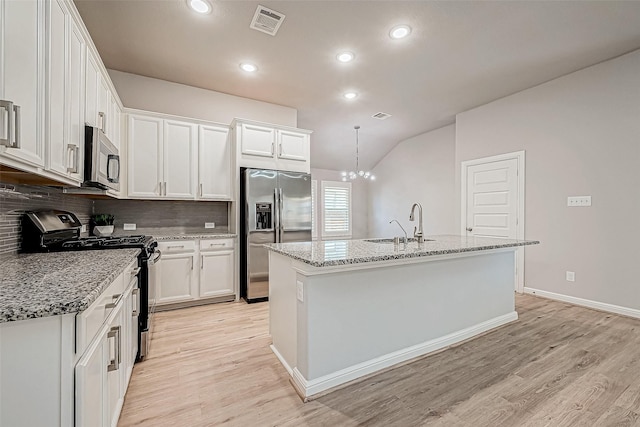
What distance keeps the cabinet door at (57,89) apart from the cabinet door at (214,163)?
202 cm

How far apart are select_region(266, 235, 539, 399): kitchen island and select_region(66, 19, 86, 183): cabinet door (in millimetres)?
1451

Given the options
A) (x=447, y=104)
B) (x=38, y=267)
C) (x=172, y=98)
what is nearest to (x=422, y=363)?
(x=38, y=267)

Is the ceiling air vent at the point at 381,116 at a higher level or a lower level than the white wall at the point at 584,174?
higher

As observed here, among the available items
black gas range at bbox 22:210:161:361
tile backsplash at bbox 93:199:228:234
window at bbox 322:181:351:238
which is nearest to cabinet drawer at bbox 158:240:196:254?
tile backsplash at bbox 93:199:228:234

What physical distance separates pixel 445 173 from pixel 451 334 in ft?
12.8

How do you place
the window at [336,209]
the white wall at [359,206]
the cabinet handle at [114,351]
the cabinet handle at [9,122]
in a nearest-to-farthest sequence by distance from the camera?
the cabinet handle at [9,122] < the cabinet handle at [114,351] < the window at [336,209] < the white wall at [359,206]

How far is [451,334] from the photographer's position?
8.16ft

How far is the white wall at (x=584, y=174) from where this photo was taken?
3.18m

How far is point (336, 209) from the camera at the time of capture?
7.30 metres

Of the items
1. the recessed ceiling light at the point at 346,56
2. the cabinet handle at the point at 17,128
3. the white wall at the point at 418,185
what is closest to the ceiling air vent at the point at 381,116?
the white wall at the point at 418,185

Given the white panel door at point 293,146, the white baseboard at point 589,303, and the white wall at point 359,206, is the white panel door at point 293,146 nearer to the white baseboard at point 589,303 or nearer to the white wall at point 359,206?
the white wall at point 359,206

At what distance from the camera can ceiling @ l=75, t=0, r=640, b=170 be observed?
8.26 ft

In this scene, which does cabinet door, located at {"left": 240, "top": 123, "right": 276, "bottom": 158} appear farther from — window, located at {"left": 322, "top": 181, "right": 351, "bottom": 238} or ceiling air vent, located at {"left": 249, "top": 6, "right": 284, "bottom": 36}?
window, located at {"left": 322, "top": 181, "right": 351, "bottom": 238}

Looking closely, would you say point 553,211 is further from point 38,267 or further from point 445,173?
point 38,267
